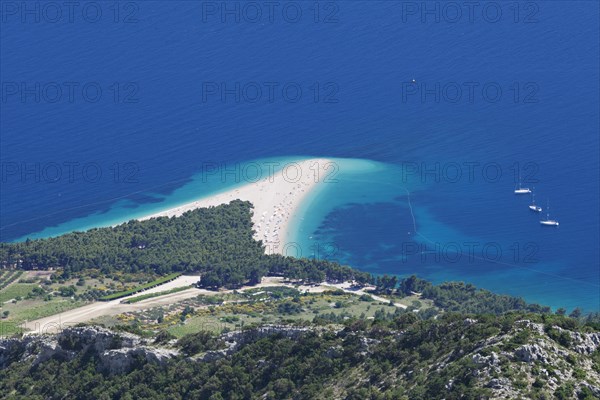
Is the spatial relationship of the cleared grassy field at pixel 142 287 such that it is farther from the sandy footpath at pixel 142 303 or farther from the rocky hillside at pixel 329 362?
the rocky hillside at pixel 329 362

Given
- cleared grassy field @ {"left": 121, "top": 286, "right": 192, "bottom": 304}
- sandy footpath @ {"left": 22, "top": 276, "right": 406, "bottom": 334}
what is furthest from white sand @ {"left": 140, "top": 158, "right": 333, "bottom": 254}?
cleared grassy field @ {"left": 121, "top": 286, "right": 192, "bottom": 304}

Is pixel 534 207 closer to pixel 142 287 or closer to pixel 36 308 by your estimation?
pixel 142 287

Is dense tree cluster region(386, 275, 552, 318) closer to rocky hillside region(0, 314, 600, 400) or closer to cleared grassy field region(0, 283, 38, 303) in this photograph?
cleared grassy field region(0, 283, 38, 303)

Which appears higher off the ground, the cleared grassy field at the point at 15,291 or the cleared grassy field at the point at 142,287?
the cleared grassy field at the point at 15,291

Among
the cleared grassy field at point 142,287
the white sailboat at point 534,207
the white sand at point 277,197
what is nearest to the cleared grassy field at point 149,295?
the cleared grassy field at point 142,287

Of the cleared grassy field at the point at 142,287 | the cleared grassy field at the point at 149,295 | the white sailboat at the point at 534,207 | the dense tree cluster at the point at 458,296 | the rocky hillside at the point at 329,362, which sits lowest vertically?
the dense tree cluster at the point at 458,296

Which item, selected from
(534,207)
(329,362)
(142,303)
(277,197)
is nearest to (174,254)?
(142,303)
